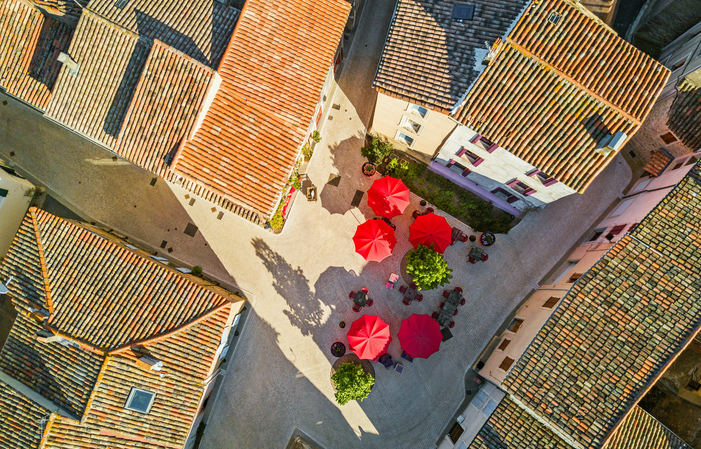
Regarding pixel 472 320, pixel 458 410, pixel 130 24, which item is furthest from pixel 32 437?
pixel 472 320

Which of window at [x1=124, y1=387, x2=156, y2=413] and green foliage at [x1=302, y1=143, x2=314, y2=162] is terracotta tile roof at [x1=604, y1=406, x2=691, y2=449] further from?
window at [x1=124, y1=387, x2=156, y2=413]

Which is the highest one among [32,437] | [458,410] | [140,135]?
[140,135]

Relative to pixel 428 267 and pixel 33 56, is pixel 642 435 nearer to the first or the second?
pixel 428 267

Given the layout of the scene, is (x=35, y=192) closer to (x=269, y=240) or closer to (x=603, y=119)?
(x=269, y=240)

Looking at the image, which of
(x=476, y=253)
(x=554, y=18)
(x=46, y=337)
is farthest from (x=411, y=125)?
(x=46, y=337)

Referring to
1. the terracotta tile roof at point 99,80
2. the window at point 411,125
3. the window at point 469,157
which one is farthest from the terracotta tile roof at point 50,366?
the window at point 469,157

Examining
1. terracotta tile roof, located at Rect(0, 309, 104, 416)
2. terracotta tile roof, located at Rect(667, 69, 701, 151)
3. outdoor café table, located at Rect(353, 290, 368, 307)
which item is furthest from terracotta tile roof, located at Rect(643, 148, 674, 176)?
terracotta tile roof, located at Rect(0, 309, 104, 416)
